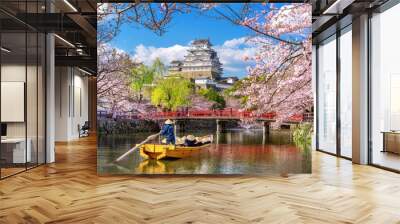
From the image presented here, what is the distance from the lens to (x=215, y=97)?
654 centimetres

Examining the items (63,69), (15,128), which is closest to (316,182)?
(15,128)

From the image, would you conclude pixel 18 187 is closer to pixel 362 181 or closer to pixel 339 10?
pixel 362 181

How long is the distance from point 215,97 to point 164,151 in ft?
4.03

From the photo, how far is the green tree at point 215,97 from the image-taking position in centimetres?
653

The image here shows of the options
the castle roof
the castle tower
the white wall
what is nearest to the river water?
the castle tower

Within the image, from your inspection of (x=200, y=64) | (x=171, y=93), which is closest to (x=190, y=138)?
(x=171, y=93)

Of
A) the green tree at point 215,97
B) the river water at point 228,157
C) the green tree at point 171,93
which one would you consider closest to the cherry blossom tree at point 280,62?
the green tree at point 215,97

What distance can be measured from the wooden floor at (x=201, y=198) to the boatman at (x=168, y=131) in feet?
2.08

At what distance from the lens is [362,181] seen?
19.8ft

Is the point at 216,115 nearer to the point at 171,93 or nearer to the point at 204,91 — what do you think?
the point at 204,91

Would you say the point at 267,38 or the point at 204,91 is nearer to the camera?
the point at 267,38

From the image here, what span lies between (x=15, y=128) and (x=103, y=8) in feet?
8.38

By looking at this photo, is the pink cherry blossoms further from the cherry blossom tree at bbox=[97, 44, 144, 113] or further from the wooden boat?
the cherry blossom tree at bbox=[97, 44, 144, 113]

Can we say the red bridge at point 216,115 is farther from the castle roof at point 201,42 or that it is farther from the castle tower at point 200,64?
the castle roof at point 201,42
